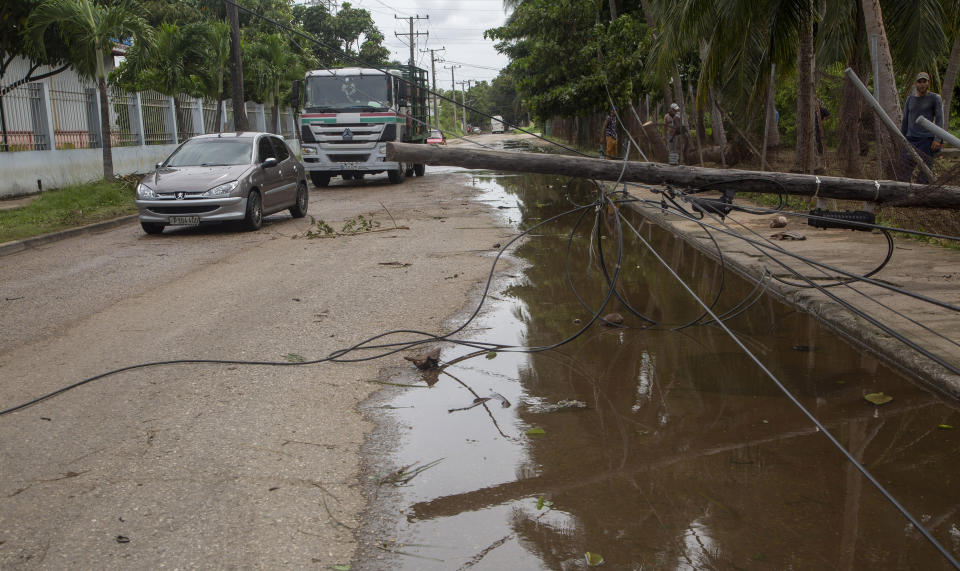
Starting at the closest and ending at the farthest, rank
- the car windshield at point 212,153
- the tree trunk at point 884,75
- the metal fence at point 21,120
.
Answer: the tree trunk at point 884,75 → the car windshield at point 212,153 → the metal fence at point 21,120

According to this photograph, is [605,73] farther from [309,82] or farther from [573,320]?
[573,320]

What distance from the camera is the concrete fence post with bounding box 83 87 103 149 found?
22.4 m

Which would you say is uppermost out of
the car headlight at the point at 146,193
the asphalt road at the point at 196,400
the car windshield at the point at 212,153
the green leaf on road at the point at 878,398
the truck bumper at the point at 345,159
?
the car windshield at the point at 212,153

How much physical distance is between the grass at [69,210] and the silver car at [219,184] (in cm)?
196

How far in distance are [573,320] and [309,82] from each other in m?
17.6

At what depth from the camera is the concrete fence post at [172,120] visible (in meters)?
27.9

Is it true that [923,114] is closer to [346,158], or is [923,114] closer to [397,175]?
[346,158]

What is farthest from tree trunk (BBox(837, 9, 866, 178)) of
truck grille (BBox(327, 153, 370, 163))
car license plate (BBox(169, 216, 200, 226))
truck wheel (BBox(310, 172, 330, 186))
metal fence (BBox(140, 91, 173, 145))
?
metal fence (BBox(140, 91, 173, 145))

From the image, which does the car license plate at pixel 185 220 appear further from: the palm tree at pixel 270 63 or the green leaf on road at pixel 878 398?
the palm tree at pixel 270 63

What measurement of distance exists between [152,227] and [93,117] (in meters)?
11.1

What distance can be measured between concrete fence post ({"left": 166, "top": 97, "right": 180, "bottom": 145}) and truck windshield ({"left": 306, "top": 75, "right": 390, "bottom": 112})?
7412mm

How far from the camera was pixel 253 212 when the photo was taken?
13883 mm

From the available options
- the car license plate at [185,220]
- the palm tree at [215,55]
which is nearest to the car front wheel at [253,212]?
the car license plate at [185,220]

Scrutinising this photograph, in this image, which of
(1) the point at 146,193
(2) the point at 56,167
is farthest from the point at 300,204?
(2) the point at 56,167
